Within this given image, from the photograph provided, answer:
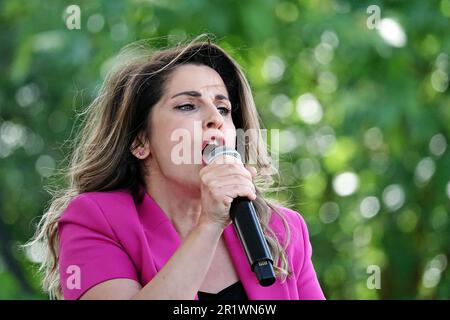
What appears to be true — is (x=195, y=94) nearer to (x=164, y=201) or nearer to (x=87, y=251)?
(x=164, y=201)

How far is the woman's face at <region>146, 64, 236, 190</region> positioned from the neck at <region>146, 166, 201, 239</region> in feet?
0.12

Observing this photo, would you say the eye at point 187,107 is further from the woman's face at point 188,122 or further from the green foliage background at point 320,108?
the green foliage background at point 320,108

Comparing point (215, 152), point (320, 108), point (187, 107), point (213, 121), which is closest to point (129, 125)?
point (187, 107)

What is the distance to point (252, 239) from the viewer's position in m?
1.92

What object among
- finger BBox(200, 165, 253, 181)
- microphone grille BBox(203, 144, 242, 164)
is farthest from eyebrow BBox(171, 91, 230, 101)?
finger BBox(200, 165, 253, 181)

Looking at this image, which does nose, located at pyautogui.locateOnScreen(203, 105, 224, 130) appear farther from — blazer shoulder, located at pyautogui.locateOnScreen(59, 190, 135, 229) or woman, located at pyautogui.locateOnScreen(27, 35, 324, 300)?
blazer shoulder, located at pyautogui.locateOnScreen(59, 190, 135, 229)

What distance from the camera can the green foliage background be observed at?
14.9ft

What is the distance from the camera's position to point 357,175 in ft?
19.8

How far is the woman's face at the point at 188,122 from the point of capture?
84.2 inches

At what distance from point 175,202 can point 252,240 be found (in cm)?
43

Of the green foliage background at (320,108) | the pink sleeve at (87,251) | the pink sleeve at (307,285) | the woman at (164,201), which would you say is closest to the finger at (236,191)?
the woman at (164,201)

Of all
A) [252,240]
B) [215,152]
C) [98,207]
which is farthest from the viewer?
[98,207]

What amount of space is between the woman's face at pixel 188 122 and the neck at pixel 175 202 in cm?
4

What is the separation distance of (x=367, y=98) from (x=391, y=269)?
1.35 meters
